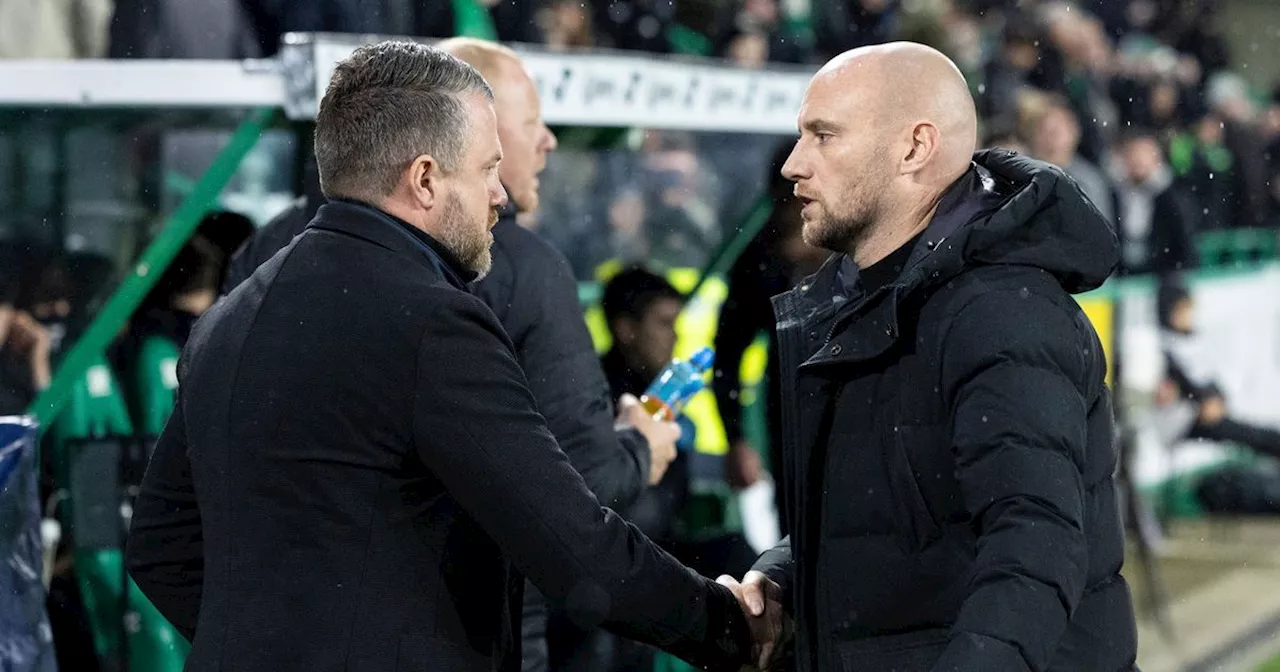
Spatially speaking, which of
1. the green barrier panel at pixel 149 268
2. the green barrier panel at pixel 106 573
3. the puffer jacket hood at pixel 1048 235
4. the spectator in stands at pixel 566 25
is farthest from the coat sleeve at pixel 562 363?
the spectator in stands at pixel 566 25

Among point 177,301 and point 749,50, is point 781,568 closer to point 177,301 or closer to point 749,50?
point 177,301

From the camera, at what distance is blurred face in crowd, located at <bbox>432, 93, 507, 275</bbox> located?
85.7 inches

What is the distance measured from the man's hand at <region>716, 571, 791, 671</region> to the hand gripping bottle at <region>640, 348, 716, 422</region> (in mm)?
776

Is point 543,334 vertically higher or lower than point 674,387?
higher

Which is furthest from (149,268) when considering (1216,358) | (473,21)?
(1216,358)

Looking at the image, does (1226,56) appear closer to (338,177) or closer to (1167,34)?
(1167,34)

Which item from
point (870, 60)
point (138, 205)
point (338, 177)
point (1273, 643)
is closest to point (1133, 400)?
point (1273, 643)

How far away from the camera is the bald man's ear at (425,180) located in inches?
84.0

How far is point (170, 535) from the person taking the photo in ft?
7.61

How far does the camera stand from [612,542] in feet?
7.06

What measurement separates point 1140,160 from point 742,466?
365 cm

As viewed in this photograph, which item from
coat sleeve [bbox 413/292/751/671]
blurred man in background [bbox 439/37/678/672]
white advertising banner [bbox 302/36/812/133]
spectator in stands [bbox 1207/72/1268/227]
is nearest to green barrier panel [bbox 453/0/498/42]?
white advertising banner [bbox 302/36/812/133]

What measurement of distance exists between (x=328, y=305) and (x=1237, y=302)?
263 inches

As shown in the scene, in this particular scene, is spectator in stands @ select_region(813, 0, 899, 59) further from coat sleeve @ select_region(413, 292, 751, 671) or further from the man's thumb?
coat sleeve @ select_region(413, 292, 751, 671)
